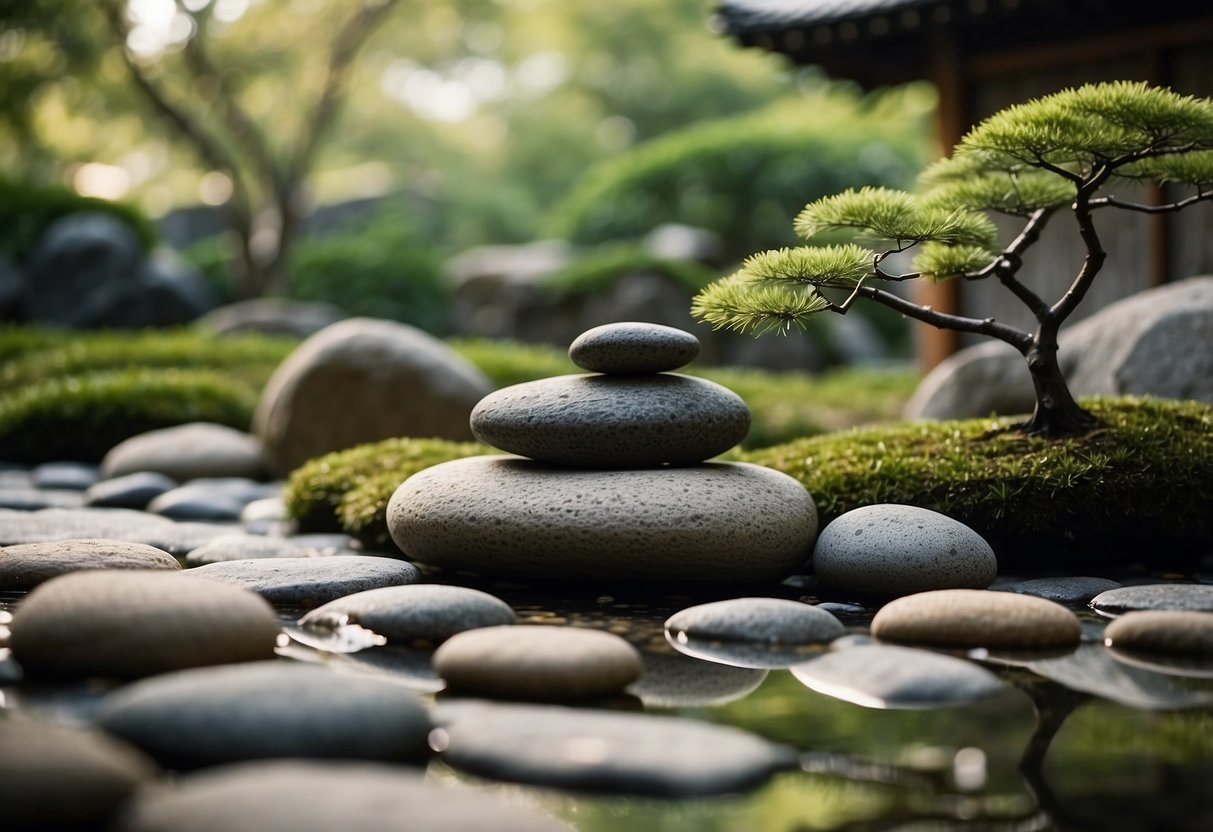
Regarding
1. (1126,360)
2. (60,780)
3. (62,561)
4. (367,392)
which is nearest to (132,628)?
(60,780)

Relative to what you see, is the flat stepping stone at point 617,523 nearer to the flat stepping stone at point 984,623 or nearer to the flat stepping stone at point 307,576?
the flat stepping stone at point 307,576

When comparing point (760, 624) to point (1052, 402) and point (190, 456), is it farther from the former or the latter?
point (190, 456)

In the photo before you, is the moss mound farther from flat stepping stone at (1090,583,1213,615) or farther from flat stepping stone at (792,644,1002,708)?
flat stepping stone at (792,644,1002,708)

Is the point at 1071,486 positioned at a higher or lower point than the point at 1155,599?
higher

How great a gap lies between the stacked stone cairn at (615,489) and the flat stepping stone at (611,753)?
1.83 m

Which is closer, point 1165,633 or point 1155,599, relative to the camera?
point 1165,633

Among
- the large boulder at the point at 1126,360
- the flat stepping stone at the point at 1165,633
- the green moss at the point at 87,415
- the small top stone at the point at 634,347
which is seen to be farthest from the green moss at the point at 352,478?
the green moss at the point at 87,415

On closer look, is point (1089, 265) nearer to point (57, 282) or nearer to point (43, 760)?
point (43, 760)

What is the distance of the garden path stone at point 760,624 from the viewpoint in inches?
155

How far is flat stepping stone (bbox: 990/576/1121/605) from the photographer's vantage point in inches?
185

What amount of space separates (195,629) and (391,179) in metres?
30.4

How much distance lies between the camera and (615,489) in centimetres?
482

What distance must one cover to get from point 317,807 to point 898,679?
1.77 m

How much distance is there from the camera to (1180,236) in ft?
29.8
